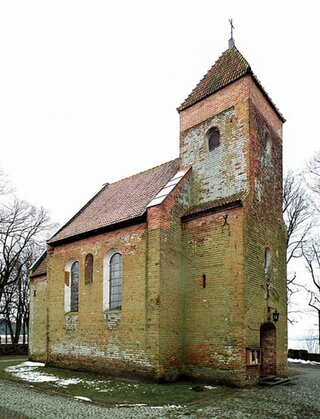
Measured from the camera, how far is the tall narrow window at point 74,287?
61.8ft

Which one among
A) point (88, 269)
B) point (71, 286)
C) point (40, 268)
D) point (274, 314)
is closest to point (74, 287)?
point (71, 286)

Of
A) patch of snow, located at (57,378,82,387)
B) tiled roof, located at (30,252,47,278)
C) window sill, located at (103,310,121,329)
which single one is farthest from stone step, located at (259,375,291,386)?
tiled roof, located at (30,252,47,278)

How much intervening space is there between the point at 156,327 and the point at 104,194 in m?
10.3

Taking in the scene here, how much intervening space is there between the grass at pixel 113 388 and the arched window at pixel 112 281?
9.20 ft

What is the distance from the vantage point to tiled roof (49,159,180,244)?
17375mm

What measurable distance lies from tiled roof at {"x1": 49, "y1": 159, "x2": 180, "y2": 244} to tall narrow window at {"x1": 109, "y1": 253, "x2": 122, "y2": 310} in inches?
61.0

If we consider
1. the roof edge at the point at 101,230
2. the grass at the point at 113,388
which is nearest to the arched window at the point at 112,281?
the roof edge at the point at 101,230

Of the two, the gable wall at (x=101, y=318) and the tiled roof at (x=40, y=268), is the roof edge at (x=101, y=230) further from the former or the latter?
the tiled roof at (x=40, y=268)

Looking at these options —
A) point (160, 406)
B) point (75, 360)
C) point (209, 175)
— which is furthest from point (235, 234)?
point (75, 360)

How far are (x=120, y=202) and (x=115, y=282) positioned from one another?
4.16 metres

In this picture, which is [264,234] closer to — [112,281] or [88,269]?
[112,281]

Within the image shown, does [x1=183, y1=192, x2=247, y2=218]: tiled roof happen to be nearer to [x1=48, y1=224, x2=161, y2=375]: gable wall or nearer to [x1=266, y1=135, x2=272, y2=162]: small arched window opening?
[x1=48, y1=224, x2=161, y2=375]: gable wall

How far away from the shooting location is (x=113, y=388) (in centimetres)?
1302

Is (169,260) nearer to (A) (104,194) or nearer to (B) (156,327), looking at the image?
(B) (156,327)
